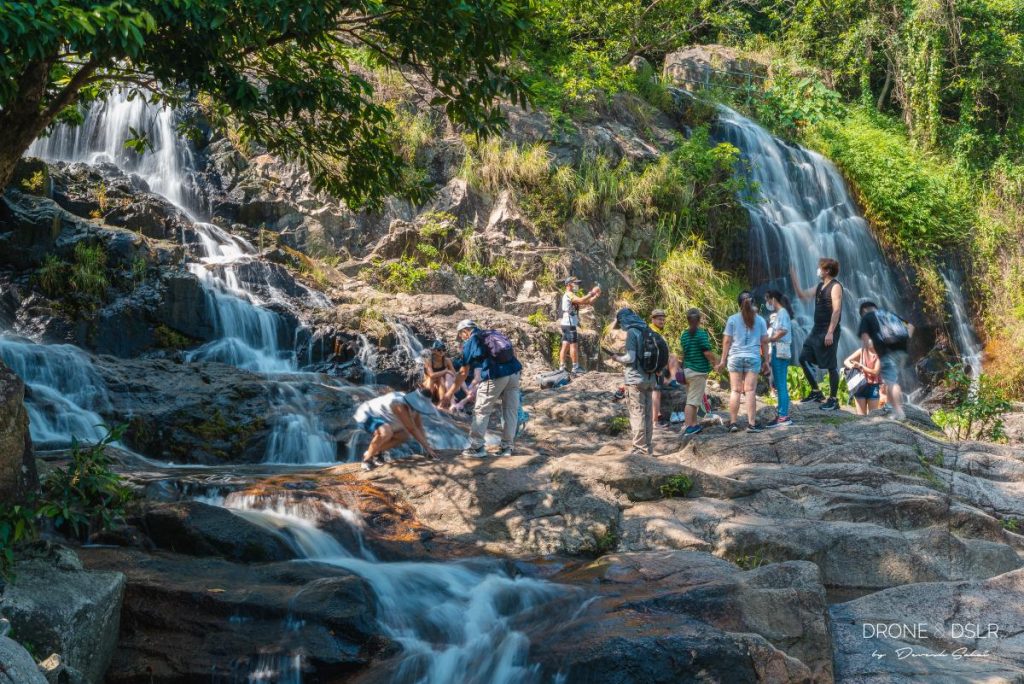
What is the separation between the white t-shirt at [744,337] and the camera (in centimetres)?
1048

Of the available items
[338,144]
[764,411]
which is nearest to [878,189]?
[764,411]

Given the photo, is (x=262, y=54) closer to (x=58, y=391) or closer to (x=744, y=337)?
(x=58, y=391)

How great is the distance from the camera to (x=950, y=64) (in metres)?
25.2

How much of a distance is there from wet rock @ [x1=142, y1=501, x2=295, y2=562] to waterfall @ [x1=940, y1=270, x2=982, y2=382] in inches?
685

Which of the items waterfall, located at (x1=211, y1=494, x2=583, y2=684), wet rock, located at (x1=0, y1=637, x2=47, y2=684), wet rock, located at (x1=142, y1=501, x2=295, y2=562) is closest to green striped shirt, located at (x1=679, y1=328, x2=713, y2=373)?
waterfall, located at (x1=211, y1=494, x2=583, y2=684)

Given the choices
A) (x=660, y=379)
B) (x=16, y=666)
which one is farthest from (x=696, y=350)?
(x=16, y=666)

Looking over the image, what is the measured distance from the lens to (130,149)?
57.0ft

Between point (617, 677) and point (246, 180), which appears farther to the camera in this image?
point (246, 180)

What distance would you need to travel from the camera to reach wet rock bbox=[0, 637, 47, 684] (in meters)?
3.90

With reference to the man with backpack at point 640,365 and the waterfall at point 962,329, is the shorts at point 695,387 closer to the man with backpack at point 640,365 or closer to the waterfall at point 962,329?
the man with backpack at point 640,365

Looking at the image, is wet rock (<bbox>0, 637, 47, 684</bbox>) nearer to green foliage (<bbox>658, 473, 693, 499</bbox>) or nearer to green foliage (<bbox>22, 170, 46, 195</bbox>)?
green foliage (<bbox>658, 473, 693, 499</bbox>)

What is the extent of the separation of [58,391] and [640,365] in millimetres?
6520

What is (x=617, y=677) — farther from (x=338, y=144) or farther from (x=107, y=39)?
(x=338, y=144)

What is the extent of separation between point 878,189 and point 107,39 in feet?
64.2
